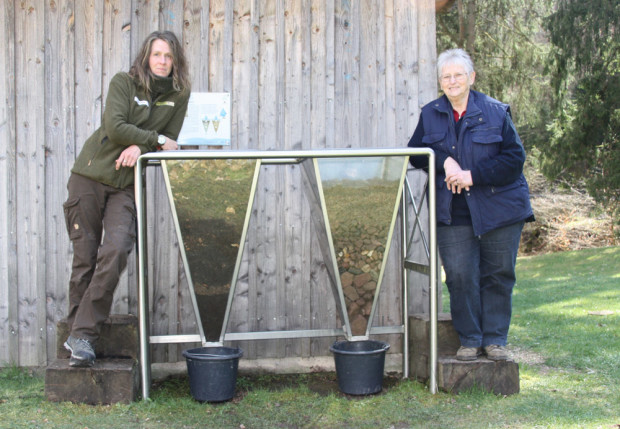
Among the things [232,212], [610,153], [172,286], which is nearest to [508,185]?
[232,212]

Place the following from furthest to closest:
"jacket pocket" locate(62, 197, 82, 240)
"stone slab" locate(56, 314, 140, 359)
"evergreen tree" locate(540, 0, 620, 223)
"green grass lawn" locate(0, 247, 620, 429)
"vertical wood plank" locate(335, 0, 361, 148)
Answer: "evergreen tree" locate(540, 0, 620, 223) < "vertical wood plank" locate(335, 0, 361, 148) < "stone slab" locate(56, 314, 140, 359) < "jacket pocket" locate(62, 197, 82, 240) < "green grass lawn" locate(0, 247, 620, 429)

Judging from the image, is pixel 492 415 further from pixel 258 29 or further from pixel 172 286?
pixel 258 29

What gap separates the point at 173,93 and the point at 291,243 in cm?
139

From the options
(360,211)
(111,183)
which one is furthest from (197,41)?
(360,211)

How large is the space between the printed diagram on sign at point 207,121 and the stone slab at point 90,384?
65.0 inches

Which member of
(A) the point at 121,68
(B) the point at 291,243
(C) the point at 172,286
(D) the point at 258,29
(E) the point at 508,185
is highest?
(D) the point at 258,29

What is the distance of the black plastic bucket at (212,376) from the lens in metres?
3.74

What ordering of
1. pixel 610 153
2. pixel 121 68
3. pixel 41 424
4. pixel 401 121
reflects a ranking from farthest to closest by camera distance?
pixel 610 153
pixel 401 121
pixel 121 68
pixel 41 424

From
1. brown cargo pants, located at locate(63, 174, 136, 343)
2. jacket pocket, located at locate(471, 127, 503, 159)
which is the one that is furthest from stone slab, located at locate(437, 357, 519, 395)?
brown cargo pants, located at locate(63, 174, 136, 343)

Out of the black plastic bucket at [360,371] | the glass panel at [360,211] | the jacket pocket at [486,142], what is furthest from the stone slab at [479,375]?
the jacket pocket at [486,142]

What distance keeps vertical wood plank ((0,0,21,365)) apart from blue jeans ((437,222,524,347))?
288 centimetres

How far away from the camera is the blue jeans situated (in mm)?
3814

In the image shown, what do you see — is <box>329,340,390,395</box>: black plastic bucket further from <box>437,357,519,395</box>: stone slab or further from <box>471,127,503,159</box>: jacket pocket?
<box>471,127,503,159</box>: jacket pocket

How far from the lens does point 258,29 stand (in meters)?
4.60
